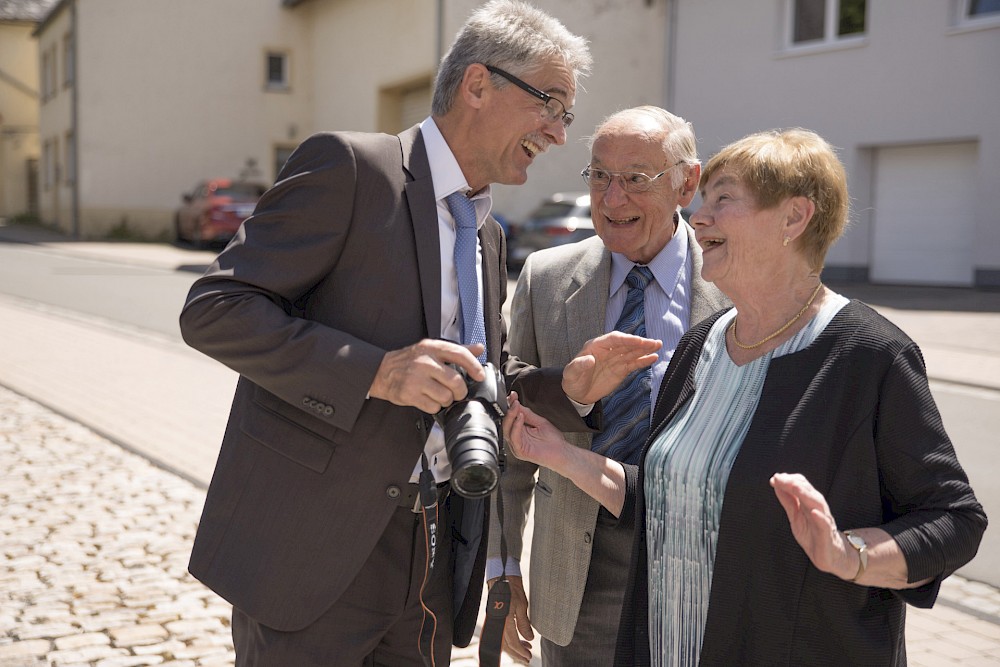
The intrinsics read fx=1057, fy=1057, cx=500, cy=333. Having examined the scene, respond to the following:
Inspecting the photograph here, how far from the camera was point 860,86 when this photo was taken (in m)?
19.4

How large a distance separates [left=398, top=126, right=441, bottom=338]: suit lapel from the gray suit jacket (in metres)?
0.76

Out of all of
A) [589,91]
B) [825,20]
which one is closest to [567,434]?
[825,20]

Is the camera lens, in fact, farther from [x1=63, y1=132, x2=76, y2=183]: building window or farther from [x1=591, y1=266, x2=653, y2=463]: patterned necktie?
[x1=63, y1=132, x2=76, y2=183]: building window

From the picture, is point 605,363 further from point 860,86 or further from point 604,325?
point 860,86

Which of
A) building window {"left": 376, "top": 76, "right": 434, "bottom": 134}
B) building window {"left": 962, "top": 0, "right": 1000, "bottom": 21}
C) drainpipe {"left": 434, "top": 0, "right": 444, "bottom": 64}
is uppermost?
drainpipe {"left": 434, "top": 0, "right": 444, "bottom": 64}

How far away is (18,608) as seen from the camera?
4.45 meters

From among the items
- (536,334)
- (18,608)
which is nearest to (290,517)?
(536,334)

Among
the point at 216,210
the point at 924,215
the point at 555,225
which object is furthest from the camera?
the point at 216,210

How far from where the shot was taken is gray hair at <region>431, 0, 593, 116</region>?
242 centimetres

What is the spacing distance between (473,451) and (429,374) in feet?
0.62

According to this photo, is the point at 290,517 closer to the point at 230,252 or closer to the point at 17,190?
the point at 230,252

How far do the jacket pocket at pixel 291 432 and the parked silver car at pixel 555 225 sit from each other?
48.6ft

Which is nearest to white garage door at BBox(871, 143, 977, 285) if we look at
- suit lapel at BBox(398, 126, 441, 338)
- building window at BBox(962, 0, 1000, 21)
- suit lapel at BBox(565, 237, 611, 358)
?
building window at BBox(962, 0, 1000, 21)

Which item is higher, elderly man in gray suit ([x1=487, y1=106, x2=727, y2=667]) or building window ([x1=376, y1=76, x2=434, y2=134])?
building window ([x1=376, y1=76, x2=434, y2=134])
